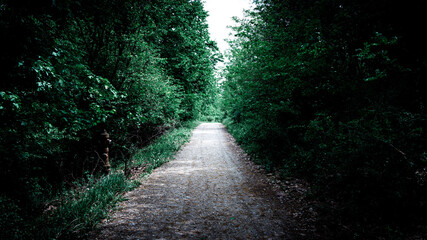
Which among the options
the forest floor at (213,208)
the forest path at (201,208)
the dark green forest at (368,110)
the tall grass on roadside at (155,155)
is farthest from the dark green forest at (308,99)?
the tall grass on roadside at (155,155)

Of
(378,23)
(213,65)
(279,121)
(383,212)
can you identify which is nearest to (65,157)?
(279,121)

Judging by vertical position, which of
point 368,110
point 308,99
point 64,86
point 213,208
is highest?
point 64,86

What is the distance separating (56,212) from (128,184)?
180 centimetres

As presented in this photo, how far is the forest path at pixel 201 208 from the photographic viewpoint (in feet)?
11.9

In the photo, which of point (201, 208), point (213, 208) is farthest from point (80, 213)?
point (213, 208)

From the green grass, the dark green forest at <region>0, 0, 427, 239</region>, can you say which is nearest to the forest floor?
the green grass

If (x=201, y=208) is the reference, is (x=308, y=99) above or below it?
above

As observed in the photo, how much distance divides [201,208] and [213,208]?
1.02 ft

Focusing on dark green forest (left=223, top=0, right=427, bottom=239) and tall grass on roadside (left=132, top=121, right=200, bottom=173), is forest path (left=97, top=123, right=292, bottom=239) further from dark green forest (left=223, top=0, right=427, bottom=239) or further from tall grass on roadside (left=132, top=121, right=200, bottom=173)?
dark green forest (left=223, top=0, right=427, bottom=239)

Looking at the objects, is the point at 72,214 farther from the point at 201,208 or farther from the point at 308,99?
the point at 308,99

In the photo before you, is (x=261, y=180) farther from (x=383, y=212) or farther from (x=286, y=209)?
(x=383, y=212)

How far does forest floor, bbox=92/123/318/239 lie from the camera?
3623 millimetres

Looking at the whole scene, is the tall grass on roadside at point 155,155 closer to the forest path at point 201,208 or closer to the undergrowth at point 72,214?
the forest path at point 201,208

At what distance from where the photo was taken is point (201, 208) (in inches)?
181
